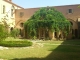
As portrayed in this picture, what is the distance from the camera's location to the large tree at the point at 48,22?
3247cm

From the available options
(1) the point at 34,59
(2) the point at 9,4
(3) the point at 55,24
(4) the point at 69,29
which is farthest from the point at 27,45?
(2) the point at 9,4

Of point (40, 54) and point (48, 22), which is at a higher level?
point (48, 22)

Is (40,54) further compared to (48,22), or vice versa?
(48,22)

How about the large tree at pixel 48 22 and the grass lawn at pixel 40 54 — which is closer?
the grass lawn at pixel 40 54

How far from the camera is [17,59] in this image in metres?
10.6

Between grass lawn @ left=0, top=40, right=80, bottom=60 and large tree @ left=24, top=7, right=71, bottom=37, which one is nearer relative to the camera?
grass lawn @ left=0, top=40, right=80, bottom=60

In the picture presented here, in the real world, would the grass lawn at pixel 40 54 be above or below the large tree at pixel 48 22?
below

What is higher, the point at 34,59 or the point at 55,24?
the point at 55,24

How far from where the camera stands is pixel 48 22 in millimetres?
32344

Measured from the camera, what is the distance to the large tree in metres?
32.5

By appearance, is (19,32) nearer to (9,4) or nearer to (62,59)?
(9,4)

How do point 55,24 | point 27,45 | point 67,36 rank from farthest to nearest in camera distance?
1. point 67,36
2. point 55,24
3. point 27,45

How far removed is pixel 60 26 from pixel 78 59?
22.3m

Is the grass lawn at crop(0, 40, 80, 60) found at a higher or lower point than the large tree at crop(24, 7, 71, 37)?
lower
